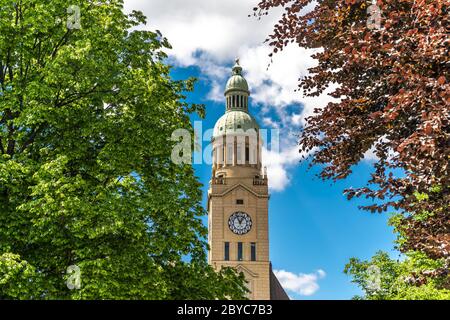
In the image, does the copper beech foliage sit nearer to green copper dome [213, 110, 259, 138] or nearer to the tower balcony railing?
the tower balcony railing

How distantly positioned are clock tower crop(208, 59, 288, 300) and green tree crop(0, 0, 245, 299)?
56076 mm

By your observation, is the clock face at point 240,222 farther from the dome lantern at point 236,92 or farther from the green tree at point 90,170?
the green tree at point 90,170

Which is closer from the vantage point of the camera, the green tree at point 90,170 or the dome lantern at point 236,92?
the green tree at point 90,170

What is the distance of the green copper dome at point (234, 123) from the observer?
88.9m

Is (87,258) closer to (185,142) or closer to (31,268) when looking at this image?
(31,268)

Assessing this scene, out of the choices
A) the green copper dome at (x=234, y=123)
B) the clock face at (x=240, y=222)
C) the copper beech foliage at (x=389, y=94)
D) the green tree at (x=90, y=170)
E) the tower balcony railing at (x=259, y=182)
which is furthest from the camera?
the green copper dome at (x=234, y=123)

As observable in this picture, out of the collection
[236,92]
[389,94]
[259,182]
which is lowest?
[389,94]

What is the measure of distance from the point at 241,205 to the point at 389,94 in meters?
72.1

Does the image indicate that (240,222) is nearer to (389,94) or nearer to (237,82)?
(237,82)

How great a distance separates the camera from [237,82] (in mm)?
92875

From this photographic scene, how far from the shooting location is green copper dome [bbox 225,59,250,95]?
92.9 m

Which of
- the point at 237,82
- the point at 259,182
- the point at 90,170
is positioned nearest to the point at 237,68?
the point at 237,82

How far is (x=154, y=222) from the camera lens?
1723 centimetres

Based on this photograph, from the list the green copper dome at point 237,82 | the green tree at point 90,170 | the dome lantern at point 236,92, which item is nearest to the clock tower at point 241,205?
the dome lantern at point 236,92
